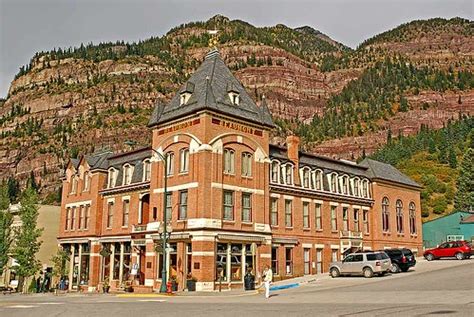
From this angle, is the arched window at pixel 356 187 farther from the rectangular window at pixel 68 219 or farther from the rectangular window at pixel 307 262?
the rectangular window at pixel 68 219

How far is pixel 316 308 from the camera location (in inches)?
755

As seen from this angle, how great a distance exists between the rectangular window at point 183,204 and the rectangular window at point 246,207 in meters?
4.24

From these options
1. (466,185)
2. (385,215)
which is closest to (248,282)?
(385,215)

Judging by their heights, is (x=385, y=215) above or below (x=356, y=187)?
below

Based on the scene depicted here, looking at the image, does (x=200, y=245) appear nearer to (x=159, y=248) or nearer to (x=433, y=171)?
(x=159, y=248)

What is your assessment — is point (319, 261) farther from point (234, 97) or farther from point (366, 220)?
point (234, 97)

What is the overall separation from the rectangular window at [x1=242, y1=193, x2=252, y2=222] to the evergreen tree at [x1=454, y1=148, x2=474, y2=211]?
6362cm

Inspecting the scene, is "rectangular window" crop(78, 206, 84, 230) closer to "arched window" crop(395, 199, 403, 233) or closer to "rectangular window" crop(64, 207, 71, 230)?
"rectangular window" crop(64, 207, 71, 230)

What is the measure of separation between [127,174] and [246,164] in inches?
510

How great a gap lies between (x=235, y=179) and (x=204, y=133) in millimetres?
4244

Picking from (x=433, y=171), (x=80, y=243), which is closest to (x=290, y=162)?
(x=80, y=243)

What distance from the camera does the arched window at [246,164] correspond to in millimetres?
39656

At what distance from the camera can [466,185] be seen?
3723 inches

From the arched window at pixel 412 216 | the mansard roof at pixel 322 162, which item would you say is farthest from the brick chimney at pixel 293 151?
the arched window at pixel 412 216
